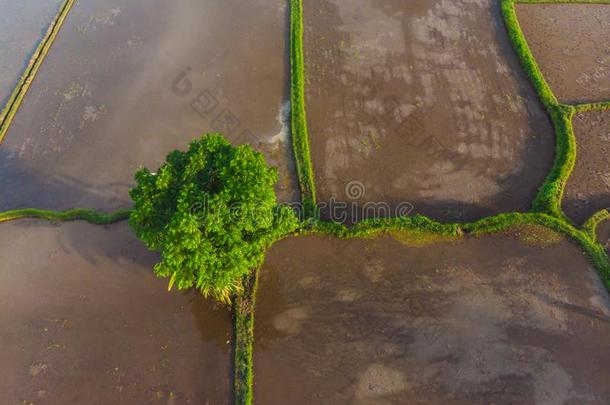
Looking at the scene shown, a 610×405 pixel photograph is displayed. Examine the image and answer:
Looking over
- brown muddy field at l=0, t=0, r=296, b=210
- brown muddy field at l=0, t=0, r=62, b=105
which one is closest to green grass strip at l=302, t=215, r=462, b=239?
brown muddy field at l=0, t=0, r=296, b=210

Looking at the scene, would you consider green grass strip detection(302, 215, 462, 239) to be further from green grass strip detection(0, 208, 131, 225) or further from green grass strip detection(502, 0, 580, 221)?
green grass strip detection(0, 208, 131, 225)

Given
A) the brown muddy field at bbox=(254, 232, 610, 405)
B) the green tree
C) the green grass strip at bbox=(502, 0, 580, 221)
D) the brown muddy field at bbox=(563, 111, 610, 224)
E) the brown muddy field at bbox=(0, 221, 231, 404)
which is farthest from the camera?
the brown muddy field at bbox=(563, 111, 610, 224)

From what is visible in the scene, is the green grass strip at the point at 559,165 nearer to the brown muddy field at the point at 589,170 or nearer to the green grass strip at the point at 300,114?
the brown muddy field at the point at 589,170

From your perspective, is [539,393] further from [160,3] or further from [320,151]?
[160,3]

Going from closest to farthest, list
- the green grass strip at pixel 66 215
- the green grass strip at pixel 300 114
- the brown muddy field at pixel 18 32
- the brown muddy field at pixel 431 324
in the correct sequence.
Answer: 1. the brown muddy field at pixel 431 324
2. the green grass strip at pixel 66 215
3. the green grass strip at pixel 300 114
4. the brown muddy field at pixel 18 32

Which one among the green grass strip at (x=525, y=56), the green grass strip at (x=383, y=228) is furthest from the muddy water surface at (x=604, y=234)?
the green grass strip at (x=525, y=56)

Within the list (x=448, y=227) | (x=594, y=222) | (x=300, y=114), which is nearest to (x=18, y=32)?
(x=300, y=114)
